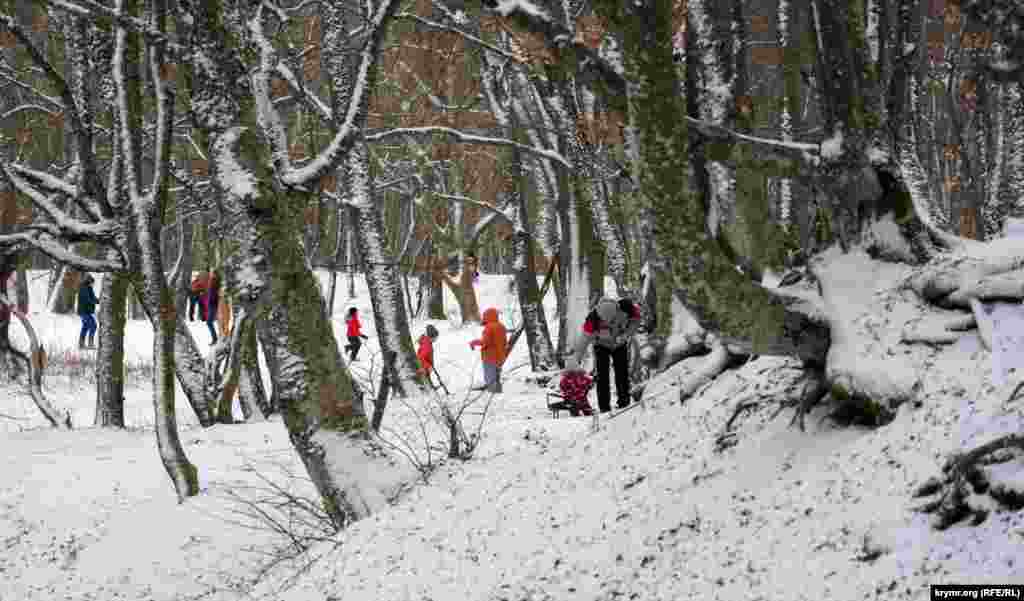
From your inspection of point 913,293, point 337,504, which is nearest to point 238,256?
point 337,504

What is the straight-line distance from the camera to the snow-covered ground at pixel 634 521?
151 inches

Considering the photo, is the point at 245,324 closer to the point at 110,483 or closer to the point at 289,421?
the point at 289,421

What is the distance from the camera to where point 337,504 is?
256 inches

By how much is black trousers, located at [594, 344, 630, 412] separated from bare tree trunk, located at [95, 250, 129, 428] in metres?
5.26

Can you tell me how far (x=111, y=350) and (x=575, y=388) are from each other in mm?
5389

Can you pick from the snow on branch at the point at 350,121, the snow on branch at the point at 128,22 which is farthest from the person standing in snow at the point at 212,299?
the snow on branch at the point at 350,121

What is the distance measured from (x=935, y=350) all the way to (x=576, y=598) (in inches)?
75.3

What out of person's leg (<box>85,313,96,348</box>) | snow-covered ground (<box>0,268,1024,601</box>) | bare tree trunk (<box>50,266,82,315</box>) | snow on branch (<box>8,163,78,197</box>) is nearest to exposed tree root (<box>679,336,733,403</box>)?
snow-covered ground (<box>0,268,1024,601</box>)

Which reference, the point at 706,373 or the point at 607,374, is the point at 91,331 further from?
the point at 706,373

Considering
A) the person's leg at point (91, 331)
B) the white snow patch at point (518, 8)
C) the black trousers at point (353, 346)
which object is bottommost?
the black trousers at point (353, 346)

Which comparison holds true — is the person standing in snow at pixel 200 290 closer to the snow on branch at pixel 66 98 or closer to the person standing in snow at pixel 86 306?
the person standing in snow at pixel 86 306

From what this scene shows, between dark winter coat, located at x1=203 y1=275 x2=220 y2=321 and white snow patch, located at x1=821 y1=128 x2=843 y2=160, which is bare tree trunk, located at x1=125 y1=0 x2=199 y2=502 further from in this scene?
dark winter coat, located at x1=203 y1=275 x2=220 y2=321

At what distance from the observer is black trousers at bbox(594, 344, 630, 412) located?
Result: 10320 millimetres

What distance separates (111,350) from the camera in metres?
11.9
